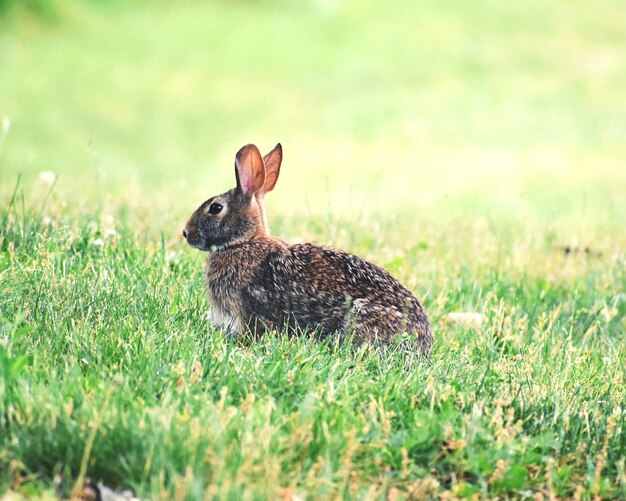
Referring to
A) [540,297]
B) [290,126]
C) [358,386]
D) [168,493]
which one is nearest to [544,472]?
[358,386]

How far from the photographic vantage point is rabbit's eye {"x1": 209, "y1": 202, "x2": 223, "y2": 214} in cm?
602

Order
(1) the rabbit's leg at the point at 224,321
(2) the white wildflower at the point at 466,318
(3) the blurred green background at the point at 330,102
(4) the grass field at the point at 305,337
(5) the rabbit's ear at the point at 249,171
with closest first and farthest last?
(4) the grass field at the point at 305,337
(1) the rabbit's leg at the point at 224,321
(5) the rabbit's ear at the point at 249,171
(2) the white wildflower at the point at 466,318
(3) the blurred green background at the point at 330,102

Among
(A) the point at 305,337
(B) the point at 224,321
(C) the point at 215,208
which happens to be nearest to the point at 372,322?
(A) the point at 305,337

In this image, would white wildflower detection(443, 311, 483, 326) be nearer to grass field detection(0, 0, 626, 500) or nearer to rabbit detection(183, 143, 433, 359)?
grass field detection(0, 0, 626, 500)

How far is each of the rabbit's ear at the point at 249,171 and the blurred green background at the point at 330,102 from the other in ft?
9.94

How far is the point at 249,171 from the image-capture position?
597cm

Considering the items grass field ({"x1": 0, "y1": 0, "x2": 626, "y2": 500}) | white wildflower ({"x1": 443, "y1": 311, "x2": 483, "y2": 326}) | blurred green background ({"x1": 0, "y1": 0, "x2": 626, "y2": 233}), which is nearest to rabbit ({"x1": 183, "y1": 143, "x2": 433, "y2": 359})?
grass field ({"x1": 0, "y1": 0, "x2": 626, "y2": 500})

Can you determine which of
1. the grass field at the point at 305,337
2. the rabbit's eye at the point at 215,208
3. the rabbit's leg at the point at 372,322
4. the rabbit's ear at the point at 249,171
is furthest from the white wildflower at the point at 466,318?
the rabbit's eye at the point at 215,208

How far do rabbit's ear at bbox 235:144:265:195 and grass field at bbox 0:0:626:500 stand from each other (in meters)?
0.75

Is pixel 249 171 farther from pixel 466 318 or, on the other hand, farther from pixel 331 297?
pixel 466 318

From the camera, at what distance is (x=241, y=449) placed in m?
3.97

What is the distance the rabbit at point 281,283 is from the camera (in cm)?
552

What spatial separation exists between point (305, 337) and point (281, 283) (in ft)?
1.30

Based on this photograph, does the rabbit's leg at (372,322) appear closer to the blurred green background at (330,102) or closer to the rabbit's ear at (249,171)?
the rabbit's ear at (249,171)
